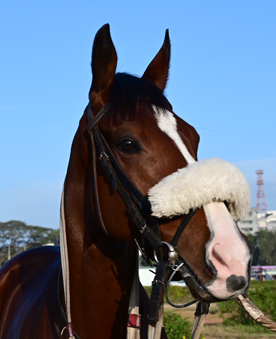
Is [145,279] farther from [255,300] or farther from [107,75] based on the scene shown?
[107,75]

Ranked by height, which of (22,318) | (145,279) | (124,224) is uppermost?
(124,224)

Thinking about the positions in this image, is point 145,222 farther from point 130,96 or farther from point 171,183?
point 130,96

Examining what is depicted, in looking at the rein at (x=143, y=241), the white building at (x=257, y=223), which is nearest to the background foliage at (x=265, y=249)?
the white building at (x=257, y=223)

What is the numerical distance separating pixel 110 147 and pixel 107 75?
0.42m

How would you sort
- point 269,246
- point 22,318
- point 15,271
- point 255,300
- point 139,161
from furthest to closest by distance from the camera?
point 269,246, point 255,300, point 15,271, point 22,318, point 139,161

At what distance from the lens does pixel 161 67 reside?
302 cm

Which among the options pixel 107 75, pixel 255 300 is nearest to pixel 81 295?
pixel 107 75

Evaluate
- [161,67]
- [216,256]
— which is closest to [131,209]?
[216,256]

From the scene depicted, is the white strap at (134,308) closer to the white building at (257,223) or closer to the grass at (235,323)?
the grass at (235,323)

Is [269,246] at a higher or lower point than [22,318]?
lower

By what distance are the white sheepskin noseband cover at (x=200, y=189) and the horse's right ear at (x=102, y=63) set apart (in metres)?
0.76

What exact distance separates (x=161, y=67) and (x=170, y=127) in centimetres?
84

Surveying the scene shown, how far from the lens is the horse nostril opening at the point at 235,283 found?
6.22ft

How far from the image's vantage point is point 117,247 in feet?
8.70
